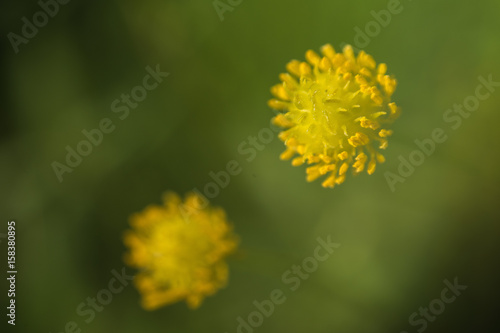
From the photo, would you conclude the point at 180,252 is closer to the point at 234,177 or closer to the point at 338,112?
the point at 234,177

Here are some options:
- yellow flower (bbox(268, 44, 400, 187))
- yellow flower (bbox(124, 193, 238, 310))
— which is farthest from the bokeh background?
yellow flower (bbox(268, 44, 400, 187))

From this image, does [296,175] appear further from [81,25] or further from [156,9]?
[81,25]

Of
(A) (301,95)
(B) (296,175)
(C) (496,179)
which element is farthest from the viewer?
(B) (296,175)

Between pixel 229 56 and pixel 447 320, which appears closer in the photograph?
pixel 447 320

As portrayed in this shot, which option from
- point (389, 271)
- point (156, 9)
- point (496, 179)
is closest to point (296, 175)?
point (389, 271)

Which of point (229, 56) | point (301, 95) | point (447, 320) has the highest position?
point (229, 56)

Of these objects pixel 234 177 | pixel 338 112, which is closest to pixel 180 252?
pixel 234 177

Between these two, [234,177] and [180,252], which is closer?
[180,252]
